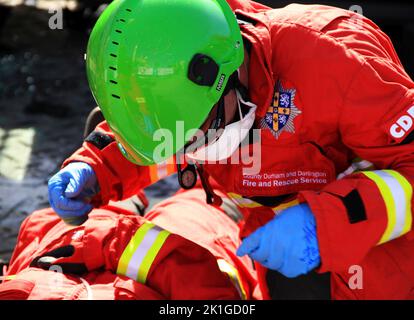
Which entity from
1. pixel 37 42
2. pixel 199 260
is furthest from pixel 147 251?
pixel 37 42

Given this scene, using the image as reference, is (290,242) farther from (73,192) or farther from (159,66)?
(73,192)

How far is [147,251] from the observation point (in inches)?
93.7

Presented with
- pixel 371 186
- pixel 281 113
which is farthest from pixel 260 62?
pixel 371 186

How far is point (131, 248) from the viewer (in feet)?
7.91

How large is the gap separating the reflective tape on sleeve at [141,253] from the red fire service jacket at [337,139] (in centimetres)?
31

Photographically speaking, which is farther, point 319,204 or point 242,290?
point 242,290

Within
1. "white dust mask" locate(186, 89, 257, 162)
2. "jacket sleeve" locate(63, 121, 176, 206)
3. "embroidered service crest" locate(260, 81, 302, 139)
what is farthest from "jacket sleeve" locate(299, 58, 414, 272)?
"jacket sleeve" locate(63, 121, 176, 206)

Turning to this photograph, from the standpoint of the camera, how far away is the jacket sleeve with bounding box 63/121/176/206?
2.66 metres

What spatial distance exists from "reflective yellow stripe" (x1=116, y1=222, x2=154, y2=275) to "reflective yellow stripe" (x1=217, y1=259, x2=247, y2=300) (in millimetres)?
297

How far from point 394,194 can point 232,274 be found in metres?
0.71

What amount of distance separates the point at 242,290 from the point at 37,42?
12.3ft

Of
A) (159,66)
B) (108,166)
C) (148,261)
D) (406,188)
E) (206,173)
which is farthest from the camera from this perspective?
(108,166)

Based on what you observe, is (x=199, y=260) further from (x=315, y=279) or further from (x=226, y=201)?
(x=226, y=201)
